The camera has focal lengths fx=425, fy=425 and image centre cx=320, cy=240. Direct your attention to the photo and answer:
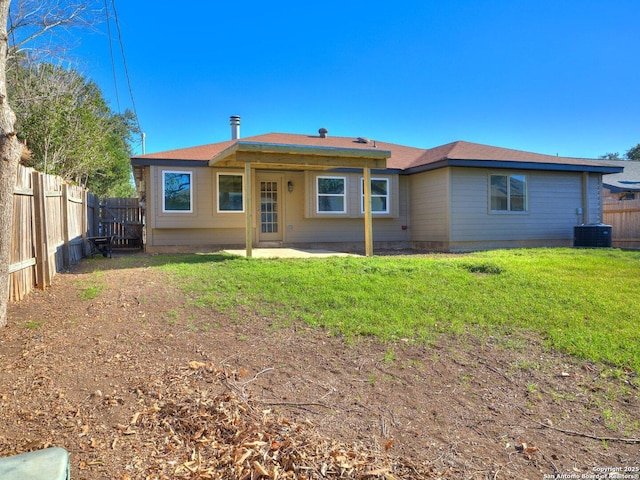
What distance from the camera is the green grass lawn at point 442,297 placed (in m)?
4.76

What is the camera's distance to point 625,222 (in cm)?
1558

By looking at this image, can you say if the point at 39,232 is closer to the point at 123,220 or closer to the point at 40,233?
the point at 40,233

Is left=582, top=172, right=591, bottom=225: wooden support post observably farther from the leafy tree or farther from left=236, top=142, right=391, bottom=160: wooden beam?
the leafy tree

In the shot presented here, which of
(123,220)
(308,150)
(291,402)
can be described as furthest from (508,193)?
(123,220)

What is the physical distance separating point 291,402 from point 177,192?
964cm

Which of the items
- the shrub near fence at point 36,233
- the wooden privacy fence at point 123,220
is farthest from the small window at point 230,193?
the wooden privacy fence at point 123,220

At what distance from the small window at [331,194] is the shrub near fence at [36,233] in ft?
21.9

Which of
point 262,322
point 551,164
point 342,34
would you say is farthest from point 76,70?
point 551,164

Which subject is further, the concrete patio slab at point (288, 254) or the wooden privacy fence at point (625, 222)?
the wooden privacy fence at point (625, 222)

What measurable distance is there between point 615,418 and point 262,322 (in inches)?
133

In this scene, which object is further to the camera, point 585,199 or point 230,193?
point 585,199

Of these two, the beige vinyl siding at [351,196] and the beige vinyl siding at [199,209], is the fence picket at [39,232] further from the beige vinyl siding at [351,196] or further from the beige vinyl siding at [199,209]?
the beige vinyl siding at [351,196]

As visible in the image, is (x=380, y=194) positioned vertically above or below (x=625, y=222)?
above

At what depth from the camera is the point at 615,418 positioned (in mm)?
3322
